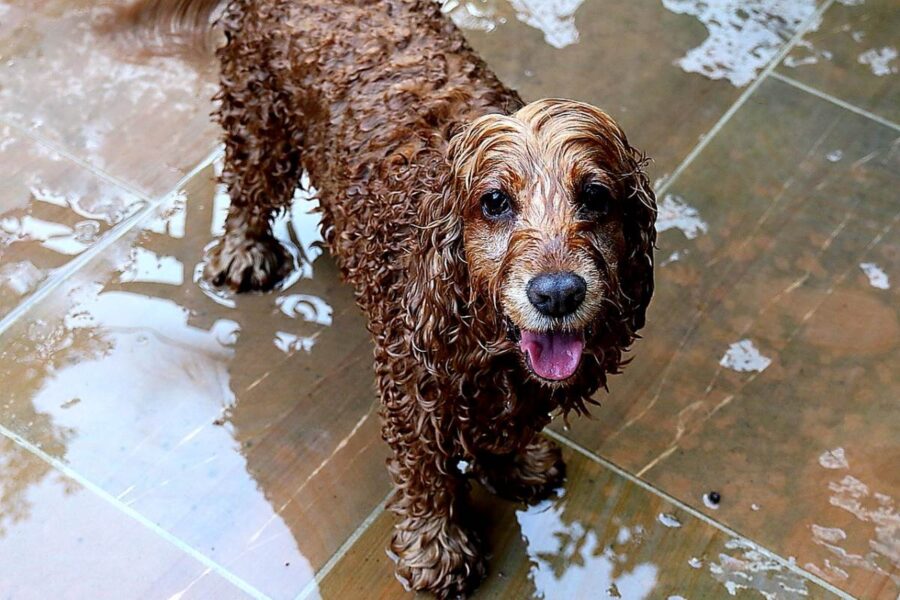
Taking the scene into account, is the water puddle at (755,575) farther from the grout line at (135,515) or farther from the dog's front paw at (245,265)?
the dog's front paw at (245,265)

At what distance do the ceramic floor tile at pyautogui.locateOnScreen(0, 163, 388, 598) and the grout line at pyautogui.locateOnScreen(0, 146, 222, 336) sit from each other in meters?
0.03

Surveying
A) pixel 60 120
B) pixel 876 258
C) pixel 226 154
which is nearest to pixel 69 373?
pixel 226 154

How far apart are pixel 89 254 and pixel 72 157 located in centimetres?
48

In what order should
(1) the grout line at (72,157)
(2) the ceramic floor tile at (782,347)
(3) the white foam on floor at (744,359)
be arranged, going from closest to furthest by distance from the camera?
1. (2) the ceramic floor tile at (782,347)
2. (3) the white foam on floor at (744,359)
3. (1) the grout line at (72,157)

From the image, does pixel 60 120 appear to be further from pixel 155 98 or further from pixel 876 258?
Result: pixel 876 258

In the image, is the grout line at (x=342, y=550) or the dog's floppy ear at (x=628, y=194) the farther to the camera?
the grout line at (x=342, y=550)

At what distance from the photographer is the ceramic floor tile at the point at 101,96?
3.89m

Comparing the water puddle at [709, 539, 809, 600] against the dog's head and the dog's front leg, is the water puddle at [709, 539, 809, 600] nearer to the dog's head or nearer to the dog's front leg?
→ the dog's front leg

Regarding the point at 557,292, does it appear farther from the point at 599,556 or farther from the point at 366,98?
the point at 599,556

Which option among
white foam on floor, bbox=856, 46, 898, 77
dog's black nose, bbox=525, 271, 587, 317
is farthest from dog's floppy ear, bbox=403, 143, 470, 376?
white foam on floor, bbox=856, 46, 898, 77

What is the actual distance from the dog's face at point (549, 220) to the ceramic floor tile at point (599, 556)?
90 centimetres

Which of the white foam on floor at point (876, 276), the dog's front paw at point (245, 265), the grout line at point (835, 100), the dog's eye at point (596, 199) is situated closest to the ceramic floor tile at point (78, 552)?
the dog's front paw at point (245, 265)

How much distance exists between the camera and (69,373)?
331 centimetres

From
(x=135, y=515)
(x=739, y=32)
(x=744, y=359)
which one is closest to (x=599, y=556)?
(x=744, y=359)
